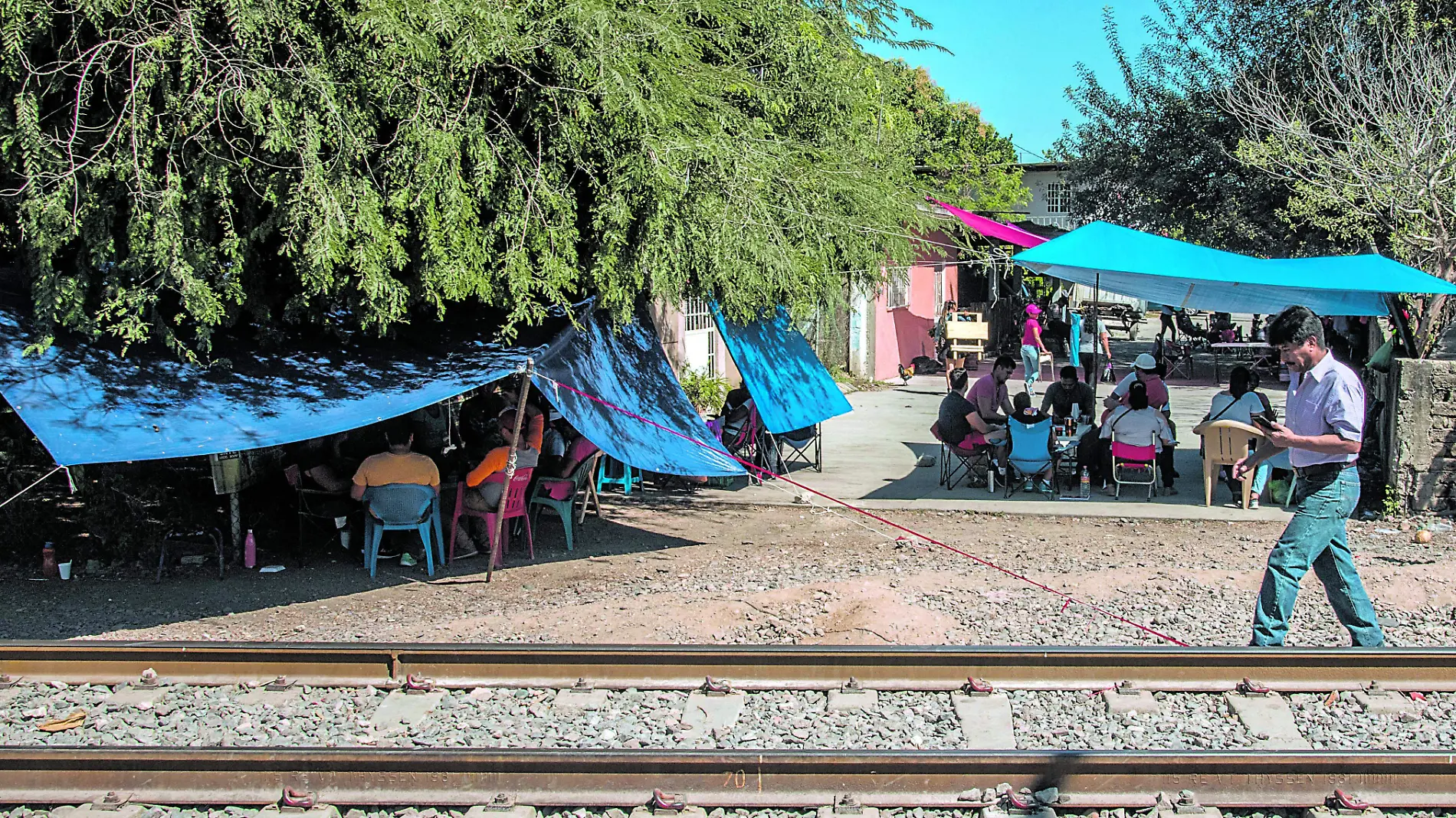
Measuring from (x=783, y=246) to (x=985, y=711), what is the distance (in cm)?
403

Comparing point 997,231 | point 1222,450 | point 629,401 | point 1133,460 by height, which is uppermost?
point 997,231

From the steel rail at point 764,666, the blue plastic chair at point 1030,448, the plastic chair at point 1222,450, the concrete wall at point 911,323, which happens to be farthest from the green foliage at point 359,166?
the concrete wall at point 911,323

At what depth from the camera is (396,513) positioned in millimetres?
8438

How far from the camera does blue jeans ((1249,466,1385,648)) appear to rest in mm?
5789

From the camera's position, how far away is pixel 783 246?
27.9ft

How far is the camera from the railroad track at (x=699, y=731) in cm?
464

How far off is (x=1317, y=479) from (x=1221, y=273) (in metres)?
5.45

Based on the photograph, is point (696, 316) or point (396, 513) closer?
point (396, 513)

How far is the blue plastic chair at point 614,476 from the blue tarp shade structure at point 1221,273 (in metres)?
4.12

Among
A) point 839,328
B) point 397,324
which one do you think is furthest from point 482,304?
point 839,328

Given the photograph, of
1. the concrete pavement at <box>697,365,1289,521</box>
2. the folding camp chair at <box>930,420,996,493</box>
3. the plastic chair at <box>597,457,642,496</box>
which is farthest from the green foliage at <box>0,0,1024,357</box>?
the folding camp chair at <box>930,420,996,493</box>

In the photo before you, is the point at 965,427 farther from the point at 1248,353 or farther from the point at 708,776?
the point at 1248,353

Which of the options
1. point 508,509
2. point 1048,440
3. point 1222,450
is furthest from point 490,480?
point 1222,450

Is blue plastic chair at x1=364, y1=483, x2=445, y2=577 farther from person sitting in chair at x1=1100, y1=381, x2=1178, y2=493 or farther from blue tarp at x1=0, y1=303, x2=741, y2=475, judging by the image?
person sitting in chair at x1=1100, y1=381, x2=1178, y2=493
